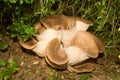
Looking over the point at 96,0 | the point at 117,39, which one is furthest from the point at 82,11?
the point at 117,39

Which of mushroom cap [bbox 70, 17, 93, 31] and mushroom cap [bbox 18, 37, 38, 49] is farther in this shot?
mushroom cap [bbox 70, 17, 93, 31]

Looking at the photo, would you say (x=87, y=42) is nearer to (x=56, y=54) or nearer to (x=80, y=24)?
(x=80, y=24)

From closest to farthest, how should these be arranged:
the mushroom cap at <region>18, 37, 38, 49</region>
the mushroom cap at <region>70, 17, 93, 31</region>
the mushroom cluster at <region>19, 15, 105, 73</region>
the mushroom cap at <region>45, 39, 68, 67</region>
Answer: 1. the mushroom cap at <region>45, 39, 68, 67</region>
2. the mushroom cluster at <region>19, 15, 105, 73</region>
3. the mushroom cap at <region>18, 37, 38, 49</region>
4. the mushroom cap at <region>70, 17, 93, 31</region>

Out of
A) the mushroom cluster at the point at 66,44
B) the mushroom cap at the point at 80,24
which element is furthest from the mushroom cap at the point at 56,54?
the mushroom cap at the point at 80,24

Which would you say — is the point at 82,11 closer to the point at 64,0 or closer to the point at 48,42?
the point at 64,0

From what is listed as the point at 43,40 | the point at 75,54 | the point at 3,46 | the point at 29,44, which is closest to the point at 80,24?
the point at 75,54

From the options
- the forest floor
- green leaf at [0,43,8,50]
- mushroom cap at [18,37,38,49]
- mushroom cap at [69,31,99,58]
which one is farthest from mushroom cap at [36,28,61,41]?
green leaf at [0,43,8,50]

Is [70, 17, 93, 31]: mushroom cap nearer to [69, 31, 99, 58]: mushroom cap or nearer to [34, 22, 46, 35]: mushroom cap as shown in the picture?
[69, 31, 99, 58]: mushroom cap
